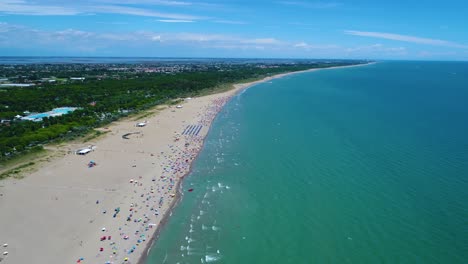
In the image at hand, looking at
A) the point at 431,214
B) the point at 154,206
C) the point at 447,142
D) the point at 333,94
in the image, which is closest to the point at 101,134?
the point at 154,206

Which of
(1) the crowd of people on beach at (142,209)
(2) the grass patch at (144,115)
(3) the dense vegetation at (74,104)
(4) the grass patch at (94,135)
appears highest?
(3) the dense vegetation at (74,104)

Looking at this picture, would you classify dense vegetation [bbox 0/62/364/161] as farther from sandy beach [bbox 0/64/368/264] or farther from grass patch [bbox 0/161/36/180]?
sandy beach [bbox 0/64/368/264]

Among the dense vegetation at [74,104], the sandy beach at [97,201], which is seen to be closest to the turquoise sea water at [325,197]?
the sandy beach at [97,201]

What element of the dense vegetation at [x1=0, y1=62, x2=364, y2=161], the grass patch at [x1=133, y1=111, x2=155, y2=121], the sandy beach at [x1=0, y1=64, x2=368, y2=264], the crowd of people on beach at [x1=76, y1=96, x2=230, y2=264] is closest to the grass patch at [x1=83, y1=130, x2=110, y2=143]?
the sandy beach at [x1=0, y1=64, x2=368, y2=264]

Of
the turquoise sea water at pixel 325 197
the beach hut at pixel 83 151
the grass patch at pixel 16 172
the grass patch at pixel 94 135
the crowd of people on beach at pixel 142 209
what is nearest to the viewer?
the crowd of people on beach at pixel 142 209

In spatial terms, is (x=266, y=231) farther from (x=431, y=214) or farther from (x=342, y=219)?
(x=431, y=214)

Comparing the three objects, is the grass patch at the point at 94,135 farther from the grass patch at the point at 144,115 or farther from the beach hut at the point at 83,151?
the grass patch at the point at 144,115

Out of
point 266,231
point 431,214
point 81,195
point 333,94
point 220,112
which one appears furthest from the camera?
point 333,94
